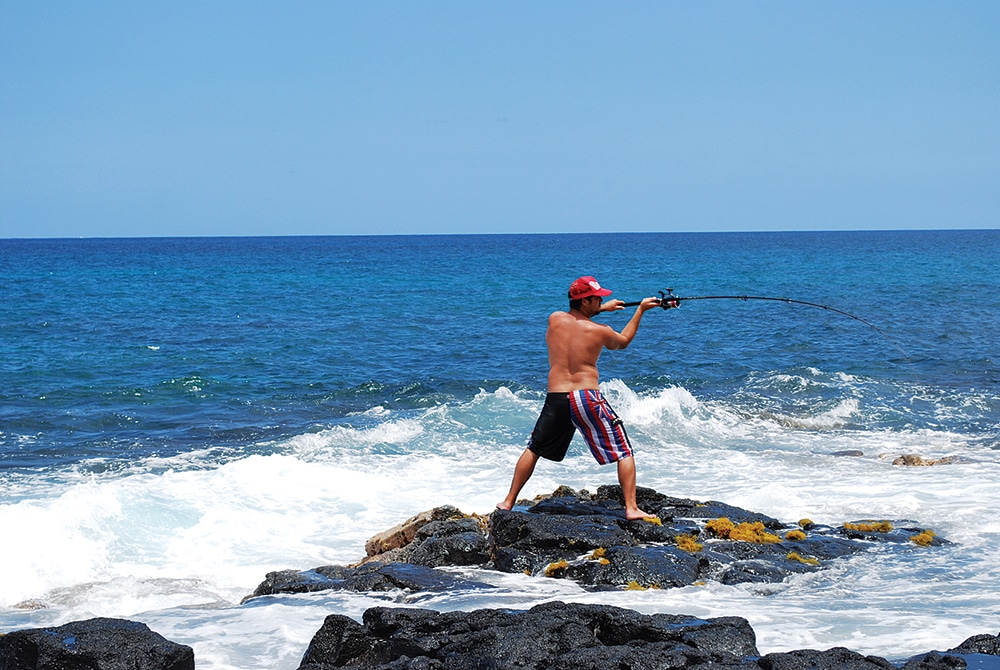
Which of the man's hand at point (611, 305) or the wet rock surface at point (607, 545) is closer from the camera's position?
the wet rock surface at point (607, 545)

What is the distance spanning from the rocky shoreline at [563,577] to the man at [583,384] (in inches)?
22.3

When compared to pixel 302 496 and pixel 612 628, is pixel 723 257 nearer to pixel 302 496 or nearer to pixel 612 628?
pixel 302 496

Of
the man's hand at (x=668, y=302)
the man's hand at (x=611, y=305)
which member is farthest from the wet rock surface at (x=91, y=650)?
the man's hand at (x=668, y=302)

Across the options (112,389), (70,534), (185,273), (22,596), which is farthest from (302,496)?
(185,273)

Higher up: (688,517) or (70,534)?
(688,517)

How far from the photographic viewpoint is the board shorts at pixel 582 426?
7426 mm

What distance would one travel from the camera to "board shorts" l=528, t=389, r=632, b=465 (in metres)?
7.43

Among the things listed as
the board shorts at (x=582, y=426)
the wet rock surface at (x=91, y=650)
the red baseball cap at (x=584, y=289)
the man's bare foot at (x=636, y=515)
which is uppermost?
the red baseball cap at (x=584, y=289)

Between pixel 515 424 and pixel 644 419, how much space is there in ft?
6.29

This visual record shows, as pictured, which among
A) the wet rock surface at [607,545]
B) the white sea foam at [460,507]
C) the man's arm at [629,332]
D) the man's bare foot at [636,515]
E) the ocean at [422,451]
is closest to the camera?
the white sea foam at [460,507]

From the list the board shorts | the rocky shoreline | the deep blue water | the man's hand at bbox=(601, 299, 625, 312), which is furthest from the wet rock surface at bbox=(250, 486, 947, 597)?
the deep blue water

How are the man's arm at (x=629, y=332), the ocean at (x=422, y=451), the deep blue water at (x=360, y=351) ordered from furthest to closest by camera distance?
the deep blue water at (x=360, y=351) < the man's arm at (x=629, y=332) < the ocean at (x=422, y=451)

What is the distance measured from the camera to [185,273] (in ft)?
183

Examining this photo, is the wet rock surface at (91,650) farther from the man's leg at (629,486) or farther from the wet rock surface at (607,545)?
the man's leg at (629,486)
